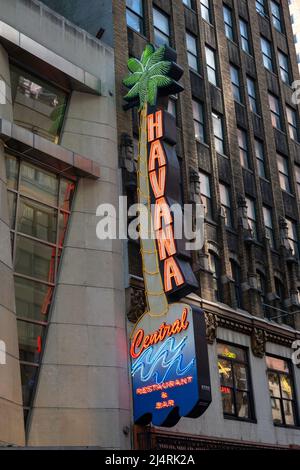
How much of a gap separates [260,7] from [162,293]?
2696 cm

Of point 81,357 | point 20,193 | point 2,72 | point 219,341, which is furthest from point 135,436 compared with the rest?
point 2,72

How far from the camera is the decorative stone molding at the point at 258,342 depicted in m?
31.4

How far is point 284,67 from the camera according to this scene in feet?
148

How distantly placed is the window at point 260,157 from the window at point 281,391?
10.5 meters

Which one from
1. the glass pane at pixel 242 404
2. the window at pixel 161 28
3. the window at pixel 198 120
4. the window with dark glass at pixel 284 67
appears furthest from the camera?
the window with dark glass at pixel 284 67

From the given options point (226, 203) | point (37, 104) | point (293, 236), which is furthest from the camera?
point (293, 236)

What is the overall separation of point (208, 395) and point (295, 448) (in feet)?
35.3

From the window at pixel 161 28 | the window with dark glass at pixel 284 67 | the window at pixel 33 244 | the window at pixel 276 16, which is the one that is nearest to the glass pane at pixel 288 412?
the window at pixel 33 244

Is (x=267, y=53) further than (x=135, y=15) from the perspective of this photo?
Yes

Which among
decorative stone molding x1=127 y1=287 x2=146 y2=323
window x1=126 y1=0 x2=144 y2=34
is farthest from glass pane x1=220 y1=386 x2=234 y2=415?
window x1=126 y1=0 x2=144 y2=34

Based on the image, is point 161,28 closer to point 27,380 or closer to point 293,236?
point 293,236

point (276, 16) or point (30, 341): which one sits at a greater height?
point (276, 16)

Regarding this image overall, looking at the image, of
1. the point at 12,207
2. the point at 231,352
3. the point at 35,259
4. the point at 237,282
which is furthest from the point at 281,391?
the point at 12,207

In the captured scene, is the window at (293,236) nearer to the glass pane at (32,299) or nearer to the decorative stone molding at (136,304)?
the decorative stone molding at (136,304)
